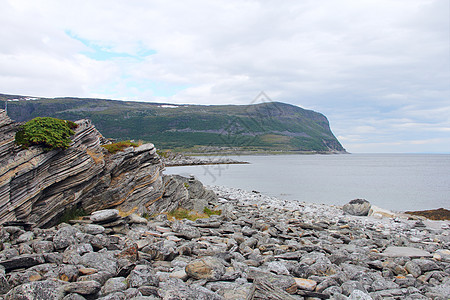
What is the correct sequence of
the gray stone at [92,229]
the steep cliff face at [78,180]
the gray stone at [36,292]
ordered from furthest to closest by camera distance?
the steep cliff face at [78,180], the gray stone at [92,229], the gray stone at [36,292]

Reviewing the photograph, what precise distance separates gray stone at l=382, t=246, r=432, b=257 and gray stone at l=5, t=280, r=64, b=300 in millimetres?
11360

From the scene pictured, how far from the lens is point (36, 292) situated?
229 inches

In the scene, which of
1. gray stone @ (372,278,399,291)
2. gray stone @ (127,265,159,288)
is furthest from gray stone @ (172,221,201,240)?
gray stone @ (372,278,399,291)

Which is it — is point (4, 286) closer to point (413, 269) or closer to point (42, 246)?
point (42, 246)

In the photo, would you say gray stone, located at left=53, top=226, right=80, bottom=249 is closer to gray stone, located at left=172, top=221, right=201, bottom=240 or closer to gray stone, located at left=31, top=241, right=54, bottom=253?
gray stone, located at left=31, top=241, right=54, bottom=253

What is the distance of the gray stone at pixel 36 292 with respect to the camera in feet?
18.7

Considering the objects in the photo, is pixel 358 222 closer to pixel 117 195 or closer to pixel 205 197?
pixel 205 197

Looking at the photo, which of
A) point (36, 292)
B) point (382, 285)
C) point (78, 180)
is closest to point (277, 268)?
point (382, 285)

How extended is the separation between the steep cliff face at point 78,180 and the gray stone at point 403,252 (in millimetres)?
11541

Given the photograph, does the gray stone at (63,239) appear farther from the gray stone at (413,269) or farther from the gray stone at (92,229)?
the gray stone at (413,269)

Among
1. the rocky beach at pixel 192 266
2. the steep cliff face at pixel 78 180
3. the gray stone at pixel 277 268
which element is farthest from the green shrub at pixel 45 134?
the gray stone at pixel 277 268

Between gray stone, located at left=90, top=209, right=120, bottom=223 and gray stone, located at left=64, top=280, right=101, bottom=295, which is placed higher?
gray stone, located at left=64, top=280, right=101, bottom=295

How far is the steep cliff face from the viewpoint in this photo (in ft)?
37.0

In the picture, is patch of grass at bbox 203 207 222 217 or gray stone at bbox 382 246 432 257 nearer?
gray stone at bbox 382 246 432 257
